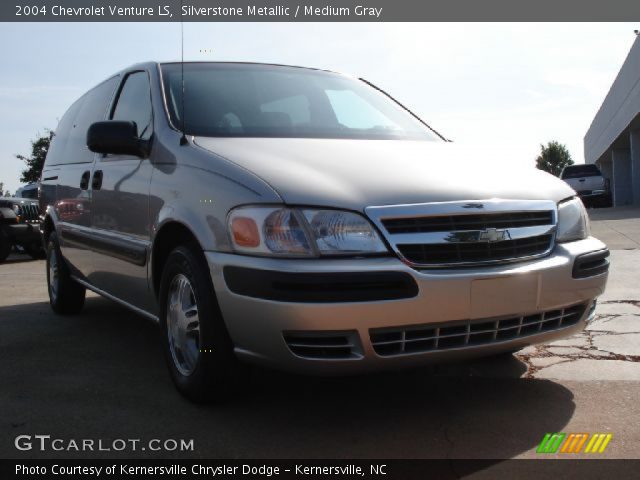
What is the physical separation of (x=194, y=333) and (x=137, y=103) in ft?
5.47

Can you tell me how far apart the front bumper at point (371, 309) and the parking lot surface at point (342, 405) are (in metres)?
0.31

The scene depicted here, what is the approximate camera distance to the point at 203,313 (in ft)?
A: 10.1

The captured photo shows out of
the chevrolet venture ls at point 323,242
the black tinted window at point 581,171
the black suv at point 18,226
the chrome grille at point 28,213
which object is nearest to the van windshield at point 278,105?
the chevrolet venture ls at point 323,242

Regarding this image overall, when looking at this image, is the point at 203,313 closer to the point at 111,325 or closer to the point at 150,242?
the point at 150,242

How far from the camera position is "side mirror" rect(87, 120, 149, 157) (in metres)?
3.76

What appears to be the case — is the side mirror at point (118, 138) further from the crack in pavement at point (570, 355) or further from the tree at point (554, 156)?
the tree at point (554, 156)

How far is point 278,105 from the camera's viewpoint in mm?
4098

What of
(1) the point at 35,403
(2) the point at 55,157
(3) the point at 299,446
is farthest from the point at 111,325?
(3) the point at 299,446

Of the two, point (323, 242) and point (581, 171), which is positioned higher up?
point (581, 171)

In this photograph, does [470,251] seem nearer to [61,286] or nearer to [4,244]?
[61,286]

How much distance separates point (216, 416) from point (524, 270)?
1419 mm

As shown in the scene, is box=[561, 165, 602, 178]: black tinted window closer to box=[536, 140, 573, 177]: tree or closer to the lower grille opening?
the lower grille opening

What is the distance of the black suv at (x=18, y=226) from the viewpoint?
12.1m

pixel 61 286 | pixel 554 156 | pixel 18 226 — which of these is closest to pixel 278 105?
pixel 61 286
